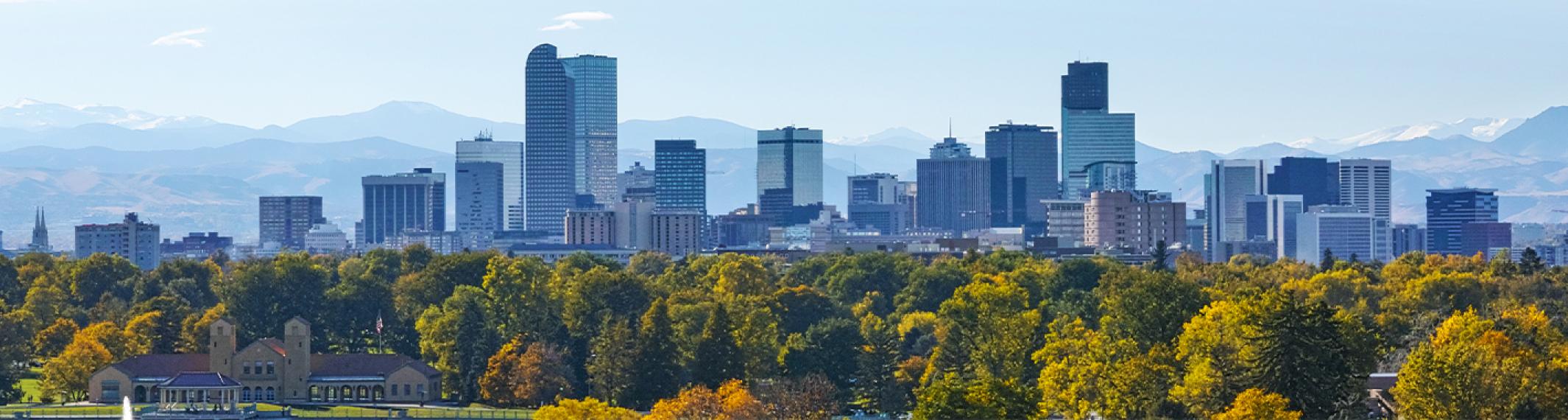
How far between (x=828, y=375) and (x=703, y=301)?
19.7 m

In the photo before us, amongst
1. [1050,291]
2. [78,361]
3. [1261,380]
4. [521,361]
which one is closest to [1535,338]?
[1261,380]

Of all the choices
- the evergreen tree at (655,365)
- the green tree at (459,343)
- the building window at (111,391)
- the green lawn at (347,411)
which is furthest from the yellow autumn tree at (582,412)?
the building window at (111,391)

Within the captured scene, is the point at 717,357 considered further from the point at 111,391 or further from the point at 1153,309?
Result: the point at 111,391

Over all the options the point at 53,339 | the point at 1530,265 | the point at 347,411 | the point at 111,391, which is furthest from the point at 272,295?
the point at 1530,265

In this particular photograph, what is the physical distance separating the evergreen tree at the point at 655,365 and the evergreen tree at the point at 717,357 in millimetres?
987

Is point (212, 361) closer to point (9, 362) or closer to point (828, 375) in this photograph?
point (9, 362)

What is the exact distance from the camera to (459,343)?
118375 mm

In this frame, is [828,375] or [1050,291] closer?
[828,375]

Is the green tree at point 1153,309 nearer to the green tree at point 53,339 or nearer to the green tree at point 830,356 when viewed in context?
the green tree at point 830,356

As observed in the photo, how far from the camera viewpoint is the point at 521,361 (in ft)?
366

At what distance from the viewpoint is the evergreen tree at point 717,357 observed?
110 metres

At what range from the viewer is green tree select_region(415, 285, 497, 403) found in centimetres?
11700

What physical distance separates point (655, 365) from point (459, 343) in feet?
40.0

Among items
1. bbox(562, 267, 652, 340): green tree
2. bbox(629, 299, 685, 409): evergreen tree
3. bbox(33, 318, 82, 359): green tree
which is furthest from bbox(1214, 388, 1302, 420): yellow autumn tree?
bbox(33, 318, 82, 359): green tree
